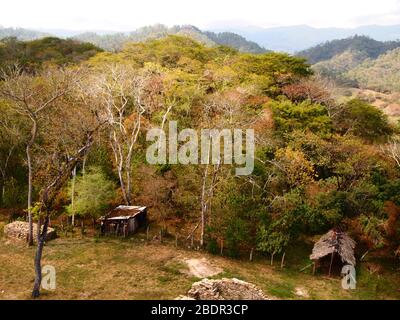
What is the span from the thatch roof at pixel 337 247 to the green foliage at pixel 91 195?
1299 centimetres

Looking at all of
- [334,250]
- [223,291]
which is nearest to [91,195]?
[223,291]

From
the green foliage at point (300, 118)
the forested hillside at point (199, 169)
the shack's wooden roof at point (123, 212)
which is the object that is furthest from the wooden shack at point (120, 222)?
the green foliage at point (300, 118)

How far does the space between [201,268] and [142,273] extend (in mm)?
3149

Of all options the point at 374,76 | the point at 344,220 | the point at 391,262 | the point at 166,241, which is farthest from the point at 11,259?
the point at 374,76

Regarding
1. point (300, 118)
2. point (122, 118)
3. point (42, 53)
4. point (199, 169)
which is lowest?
point (199, 169)

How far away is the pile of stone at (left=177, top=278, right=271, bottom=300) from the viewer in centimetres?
1780

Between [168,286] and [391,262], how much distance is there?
13.3m

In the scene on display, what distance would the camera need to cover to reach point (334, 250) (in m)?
22.5

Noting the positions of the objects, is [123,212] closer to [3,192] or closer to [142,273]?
[142,273]

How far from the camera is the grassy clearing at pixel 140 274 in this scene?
19.5 m

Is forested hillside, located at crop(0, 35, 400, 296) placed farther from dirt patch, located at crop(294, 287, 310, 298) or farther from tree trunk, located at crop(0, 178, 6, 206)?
dirt patch, located at crop(294, 287, 310, 298)

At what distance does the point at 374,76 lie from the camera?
163125mm

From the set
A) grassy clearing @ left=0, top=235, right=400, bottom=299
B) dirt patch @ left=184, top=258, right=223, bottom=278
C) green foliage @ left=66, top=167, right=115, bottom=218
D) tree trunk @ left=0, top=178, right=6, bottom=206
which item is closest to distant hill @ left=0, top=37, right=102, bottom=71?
tree trunk @ left=0, top=178, right=6, bottom=206

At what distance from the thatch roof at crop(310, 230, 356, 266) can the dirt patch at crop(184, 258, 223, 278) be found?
17.5 feet
